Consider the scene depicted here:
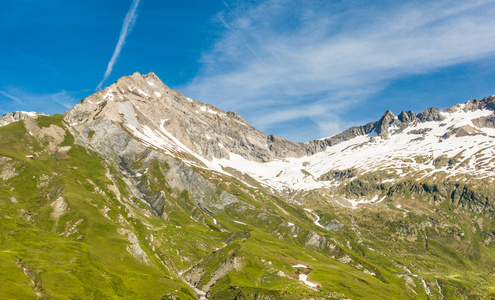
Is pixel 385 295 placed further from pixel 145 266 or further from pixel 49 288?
pixel 49 288

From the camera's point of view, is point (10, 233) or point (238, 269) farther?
point (238, 269)

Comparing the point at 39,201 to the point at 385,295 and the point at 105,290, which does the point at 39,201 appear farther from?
the point at 385,295

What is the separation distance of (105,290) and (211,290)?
58.1 m

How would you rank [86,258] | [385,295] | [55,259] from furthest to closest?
[385,295] < [86,258] < [55,259]

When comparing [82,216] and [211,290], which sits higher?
[82,216]

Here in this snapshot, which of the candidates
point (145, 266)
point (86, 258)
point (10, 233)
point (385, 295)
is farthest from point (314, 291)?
point (10, 233)

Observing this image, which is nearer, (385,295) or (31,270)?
(31,270)

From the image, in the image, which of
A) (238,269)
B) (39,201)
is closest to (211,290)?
(238,269)

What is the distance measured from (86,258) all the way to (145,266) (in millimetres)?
29415

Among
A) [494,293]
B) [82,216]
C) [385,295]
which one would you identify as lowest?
[494,293]

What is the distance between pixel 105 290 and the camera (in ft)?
419

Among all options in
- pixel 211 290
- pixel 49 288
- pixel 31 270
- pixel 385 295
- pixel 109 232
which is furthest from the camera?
pixel 385 295

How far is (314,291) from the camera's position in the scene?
518 ft

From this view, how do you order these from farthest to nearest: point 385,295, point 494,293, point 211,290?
point 385,295
point 211,290
point 494,293
